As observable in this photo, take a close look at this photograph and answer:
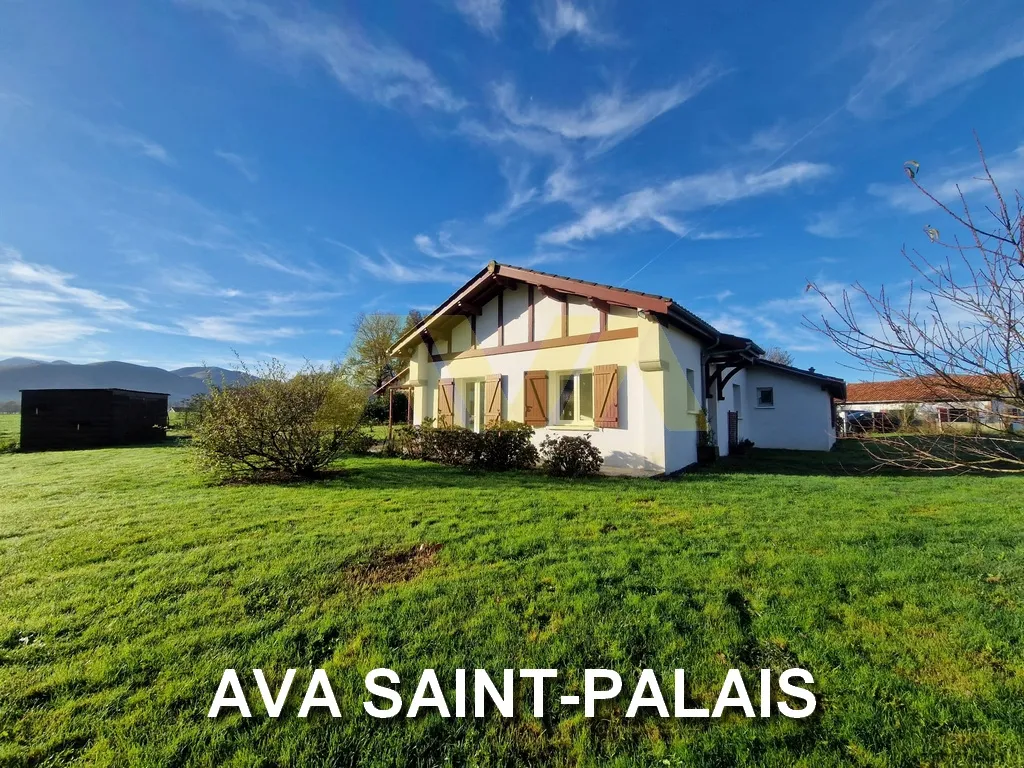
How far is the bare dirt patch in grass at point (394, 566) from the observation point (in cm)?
363

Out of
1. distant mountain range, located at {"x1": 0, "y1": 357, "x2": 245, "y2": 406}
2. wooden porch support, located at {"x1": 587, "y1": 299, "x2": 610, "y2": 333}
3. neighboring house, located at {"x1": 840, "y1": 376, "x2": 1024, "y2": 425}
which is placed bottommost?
neighboring house, located at {"x1": 840, "y1": 376, "x2": 1024, "y2": 425}

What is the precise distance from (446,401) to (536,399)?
3.51 metres

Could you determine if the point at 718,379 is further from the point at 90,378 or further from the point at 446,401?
the point at 90,378

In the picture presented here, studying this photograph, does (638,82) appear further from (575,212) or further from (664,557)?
(664,557)

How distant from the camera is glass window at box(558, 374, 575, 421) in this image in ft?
34.6

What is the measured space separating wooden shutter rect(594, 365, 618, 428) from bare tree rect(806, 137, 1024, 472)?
7.00m

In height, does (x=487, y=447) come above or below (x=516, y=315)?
below

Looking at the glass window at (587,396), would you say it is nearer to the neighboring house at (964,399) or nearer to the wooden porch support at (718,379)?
the wooden porch support at (718,379)

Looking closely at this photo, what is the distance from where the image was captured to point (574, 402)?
10.5 meters

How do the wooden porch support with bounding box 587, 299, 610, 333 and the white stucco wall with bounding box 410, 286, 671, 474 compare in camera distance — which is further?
the wooden porch support with bounding box 587, 299, 610, 333

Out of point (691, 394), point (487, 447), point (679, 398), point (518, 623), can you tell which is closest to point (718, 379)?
point (691, 394)

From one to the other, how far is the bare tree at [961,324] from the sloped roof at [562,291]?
6.04 m

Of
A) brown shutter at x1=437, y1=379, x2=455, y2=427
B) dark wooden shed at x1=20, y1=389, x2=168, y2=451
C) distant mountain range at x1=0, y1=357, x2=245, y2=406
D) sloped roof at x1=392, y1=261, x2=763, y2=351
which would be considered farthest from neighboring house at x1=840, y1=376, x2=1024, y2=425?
distant mountain range at x1=0, y1=357, x2=245, y2=406

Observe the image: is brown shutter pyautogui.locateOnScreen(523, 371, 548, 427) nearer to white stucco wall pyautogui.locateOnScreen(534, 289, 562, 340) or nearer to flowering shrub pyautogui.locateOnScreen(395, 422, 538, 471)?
flowering shrub pyautogui.locateOnScreen(395, 422, 538, 471)
